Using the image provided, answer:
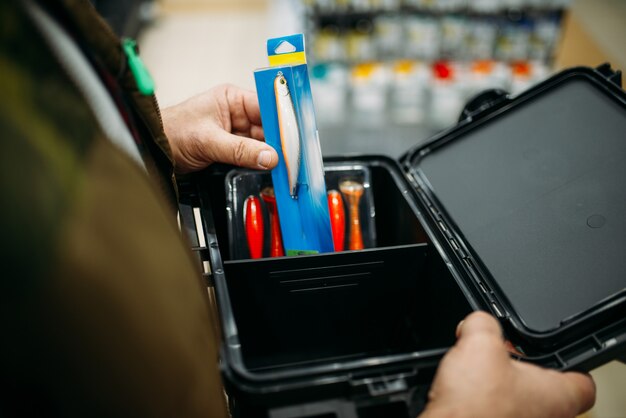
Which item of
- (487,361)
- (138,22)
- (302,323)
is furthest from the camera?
(138,22)

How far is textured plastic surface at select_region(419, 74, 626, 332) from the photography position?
785 millimetres

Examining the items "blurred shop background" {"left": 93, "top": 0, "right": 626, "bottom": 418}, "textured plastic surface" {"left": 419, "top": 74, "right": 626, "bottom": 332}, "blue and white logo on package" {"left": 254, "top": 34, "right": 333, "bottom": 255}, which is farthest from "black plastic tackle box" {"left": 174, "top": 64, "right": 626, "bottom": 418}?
"blurred shop background" {"left": 93, "top": 0, "right": 626, "bottom": 418}

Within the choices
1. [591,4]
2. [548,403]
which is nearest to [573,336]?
[548,403]

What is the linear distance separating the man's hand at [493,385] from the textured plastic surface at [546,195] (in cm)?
10

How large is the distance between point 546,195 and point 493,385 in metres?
0.43

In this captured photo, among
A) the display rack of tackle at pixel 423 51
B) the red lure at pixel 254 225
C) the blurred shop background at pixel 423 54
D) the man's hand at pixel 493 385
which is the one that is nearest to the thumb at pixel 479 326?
the man's hand at pixel 493 385

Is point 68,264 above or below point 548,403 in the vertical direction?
above

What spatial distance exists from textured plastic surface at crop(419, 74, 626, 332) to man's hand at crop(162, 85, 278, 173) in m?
0.40

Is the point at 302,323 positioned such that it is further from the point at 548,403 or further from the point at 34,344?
the point at 34,344

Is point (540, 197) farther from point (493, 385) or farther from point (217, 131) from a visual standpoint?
point (217, 131)

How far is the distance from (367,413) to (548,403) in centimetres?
27

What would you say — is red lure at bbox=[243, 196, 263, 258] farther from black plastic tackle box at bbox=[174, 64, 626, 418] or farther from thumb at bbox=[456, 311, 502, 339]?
thumb at bbox=[456, 311, 502, 339]

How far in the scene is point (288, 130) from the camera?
3.07 feet

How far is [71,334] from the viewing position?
438mm
